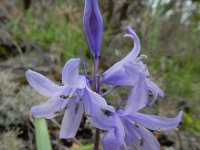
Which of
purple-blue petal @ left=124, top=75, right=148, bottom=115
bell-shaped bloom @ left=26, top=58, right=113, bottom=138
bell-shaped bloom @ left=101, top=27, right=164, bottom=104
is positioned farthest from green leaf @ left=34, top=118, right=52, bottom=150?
purple-blue petal @ left=124, top=75, right=148, bottom=115

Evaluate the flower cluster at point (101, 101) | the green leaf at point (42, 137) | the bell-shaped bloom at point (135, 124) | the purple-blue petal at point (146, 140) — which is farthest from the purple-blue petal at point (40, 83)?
the green leaf at point (42, 137)

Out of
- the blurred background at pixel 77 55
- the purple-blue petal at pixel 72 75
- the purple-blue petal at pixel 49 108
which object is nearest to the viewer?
the purple-blue petal at pixel 72 75

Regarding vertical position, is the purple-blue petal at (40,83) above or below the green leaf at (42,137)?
above

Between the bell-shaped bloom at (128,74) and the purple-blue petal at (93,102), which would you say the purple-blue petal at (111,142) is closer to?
the purple-blue petal at (93,102)

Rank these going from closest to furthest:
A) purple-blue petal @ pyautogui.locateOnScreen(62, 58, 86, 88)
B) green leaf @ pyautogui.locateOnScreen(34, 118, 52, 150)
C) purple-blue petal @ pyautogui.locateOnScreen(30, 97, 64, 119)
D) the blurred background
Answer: purple-blue petal @ pyautogui.locateOnScreen(62, 58, 86, 88) → purple-blue petal @ pyautogui.locateOnScreen(30, 97, 64, 119) → green leaf @ pyautogui.locateOnScreen(34, 118, 52, 150) → the blurred background

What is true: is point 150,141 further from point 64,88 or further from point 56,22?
point 56,22

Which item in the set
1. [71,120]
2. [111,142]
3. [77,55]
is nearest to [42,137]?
[71,120]

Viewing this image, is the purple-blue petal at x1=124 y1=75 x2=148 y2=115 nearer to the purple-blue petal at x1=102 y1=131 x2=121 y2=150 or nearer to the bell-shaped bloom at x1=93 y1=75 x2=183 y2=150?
the bell-shaped bloom at x1=93 y1=75 x2=183 y2=150
